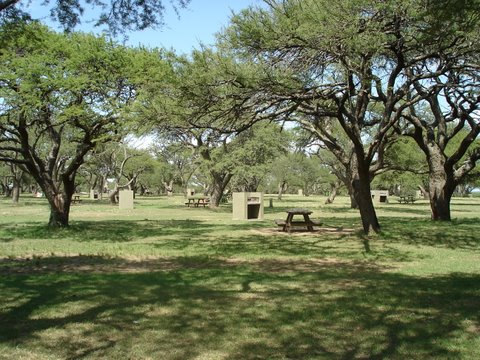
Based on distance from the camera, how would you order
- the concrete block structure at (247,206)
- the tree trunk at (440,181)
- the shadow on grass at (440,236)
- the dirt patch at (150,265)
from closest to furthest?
the dirt patch at (150,265) → the shadow on grass at (440,236) → the tree trunk at (440,181) → the concrete block structure at (247,206)

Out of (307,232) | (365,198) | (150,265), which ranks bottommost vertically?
(150,265)

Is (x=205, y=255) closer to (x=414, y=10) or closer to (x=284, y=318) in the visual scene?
(x=284, y=318)

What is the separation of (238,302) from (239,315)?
68cm

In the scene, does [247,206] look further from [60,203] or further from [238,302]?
[238,302]

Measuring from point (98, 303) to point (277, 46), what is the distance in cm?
712

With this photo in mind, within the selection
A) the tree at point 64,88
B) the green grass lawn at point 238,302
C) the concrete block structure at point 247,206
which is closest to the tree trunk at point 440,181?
the concrete block structure at point 247,206

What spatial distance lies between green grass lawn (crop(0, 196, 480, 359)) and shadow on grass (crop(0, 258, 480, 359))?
2 centimetres

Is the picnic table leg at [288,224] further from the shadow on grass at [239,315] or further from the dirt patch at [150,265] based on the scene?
the shadow on grass at [239,315]

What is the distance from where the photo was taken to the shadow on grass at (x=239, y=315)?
173 inches

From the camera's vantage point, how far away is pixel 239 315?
5512 millimetres

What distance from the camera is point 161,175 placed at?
85625mm

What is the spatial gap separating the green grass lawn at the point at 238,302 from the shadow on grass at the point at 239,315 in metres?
0.02

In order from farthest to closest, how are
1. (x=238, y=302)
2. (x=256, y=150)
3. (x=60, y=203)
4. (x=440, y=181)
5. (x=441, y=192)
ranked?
(x=256, y=150) → (x=441, y=192) → (x=440, y=181) → (x=60, y=203) → (x=238, y=302)

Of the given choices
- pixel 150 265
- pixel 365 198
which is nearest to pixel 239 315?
pixel 150 265
